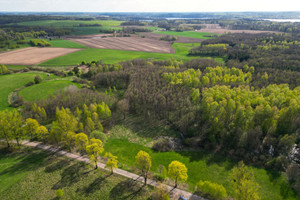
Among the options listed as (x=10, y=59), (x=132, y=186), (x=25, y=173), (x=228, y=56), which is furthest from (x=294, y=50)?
(x=10, y=59)

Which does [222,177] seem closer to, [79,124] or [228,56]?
Result: [79,124]

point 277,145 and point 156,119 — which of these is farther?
point 156,119

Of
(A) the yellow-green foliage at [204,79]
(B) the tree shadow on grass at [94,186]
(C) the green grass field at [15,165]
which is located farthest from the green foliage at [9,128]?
(A) the yellow-green foliage at [204,79]

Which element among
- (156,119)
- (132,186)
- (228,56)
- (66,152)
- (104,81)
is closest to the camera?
(132,186)

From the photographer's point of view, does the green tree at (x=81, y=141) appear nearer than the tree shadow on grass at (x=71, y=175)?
No

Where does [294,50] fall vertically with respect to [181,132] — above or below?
above

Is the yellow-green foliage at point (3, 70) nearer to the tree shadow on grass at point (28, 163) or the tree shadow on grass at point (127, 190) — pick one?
the tree shadow on grass at point (28, 163)
